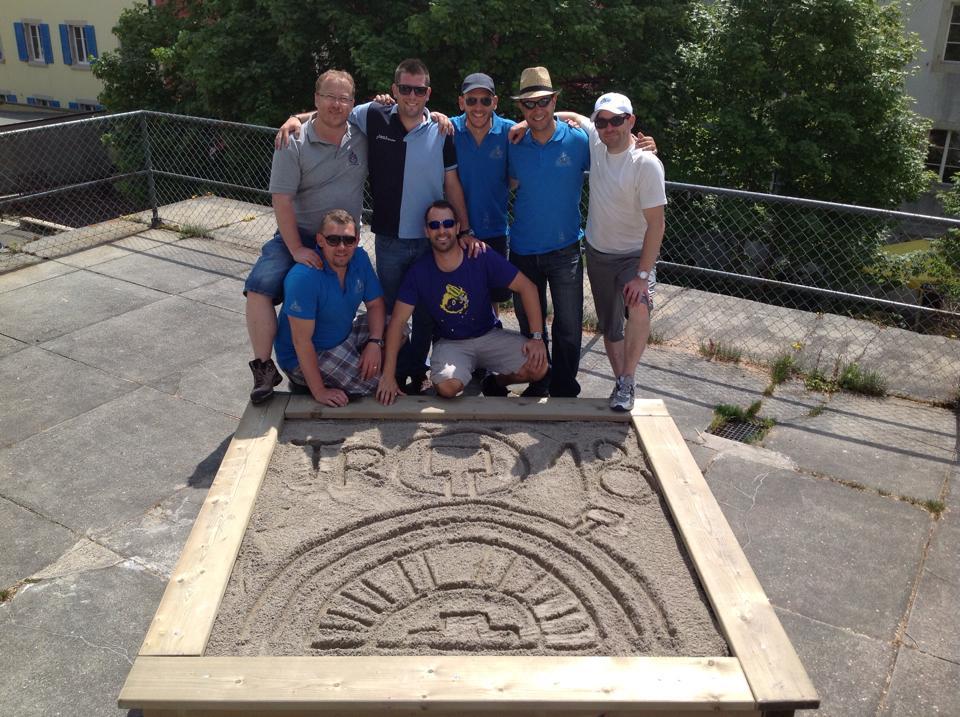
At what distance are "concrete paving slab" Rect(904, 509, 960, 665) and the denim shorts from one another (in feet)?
12.0

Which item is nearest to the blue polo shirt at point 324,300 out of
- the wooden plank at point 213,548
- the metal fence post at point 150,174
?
the wooden plank at point 213,548

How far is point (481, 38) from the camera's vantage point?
1416 cm

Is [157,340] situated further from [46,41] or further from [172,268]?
[46,41]

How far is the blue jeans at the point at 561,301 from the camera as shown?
17.1 feet

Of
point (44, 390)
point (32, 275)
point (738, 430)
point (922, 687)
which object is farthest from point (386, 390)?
point (32, 275)

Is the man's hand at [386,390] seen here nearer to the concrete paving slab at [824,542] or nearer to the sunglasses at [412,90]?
the sunglasses at [412,90]

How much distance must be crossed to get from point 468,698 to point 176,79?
19.8 meters

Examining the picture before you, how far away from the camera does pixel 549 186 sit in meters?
5.02

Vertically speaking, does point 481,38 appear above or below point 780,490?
above

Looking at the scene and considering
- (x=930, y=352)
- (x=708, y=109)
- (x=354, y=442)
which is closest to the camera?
(x=354, y=442)

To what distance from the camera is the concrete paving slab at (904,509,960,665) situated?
3.90m

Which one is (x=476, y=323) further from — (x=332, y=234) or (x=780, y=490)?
(x=780, y=490)

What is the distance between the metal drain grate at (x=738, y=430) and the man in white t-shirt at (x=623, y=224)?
2.93 ft

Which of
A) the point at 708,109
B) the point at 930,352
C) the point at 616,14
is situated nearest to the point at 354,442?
the point at 930,352
